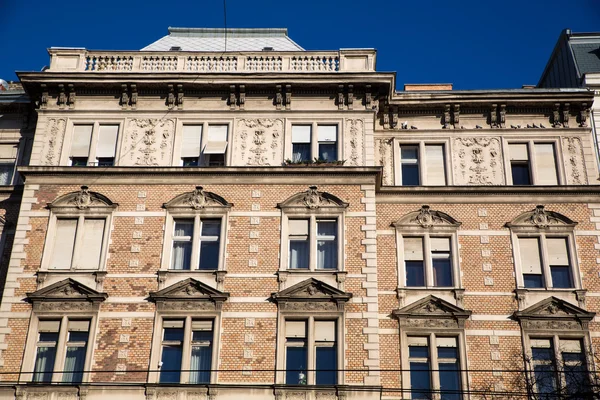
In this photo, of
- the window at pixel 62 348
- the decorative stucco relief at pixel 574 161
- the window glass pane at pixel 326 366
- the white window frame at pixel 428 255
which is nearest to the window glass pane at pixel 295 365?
the window glass pane at pixel 326 366

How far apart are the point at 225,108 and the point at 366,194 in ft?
20.6

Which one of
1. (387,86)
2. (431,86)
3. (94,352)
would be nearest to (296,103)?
(387,86)

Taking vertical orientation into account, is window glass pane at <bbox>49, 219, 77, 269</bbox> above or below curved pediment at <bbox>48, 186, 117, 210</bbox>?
below

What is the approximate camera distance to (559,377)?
25.2 m

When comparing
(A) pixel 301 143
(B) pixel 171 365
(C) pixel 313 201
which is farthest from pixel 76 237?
(A) pixel 301 143

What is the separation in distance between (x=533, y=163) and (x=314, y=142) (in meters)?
8.15

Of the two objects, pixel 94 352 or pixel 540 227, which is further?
pixel 540 227

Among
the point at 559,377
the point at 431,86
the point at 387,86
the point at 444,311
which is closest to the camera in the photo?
the point at 559,377

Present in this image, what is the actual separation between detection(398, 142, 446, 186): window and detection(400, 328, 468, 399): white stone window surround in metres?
5.79

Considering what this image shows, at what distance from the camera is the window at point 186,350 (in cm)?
2509

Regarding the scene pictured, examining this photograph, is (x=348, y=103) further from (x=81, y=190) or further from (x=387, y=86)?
(x=81, y=190)

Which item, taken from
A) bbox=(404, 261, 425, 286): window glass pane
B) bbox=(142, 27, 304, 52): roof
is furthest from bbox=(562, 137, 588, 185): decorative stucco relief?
bbox=(142, 27, 304, 52): roof

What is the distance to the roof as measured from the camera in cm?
3569

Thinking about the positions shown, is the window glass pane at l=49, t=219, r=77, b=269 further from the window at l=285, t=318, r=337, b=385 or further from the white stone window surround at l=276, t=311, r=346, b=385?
the window at l=285, t=318, r=337, b=385
